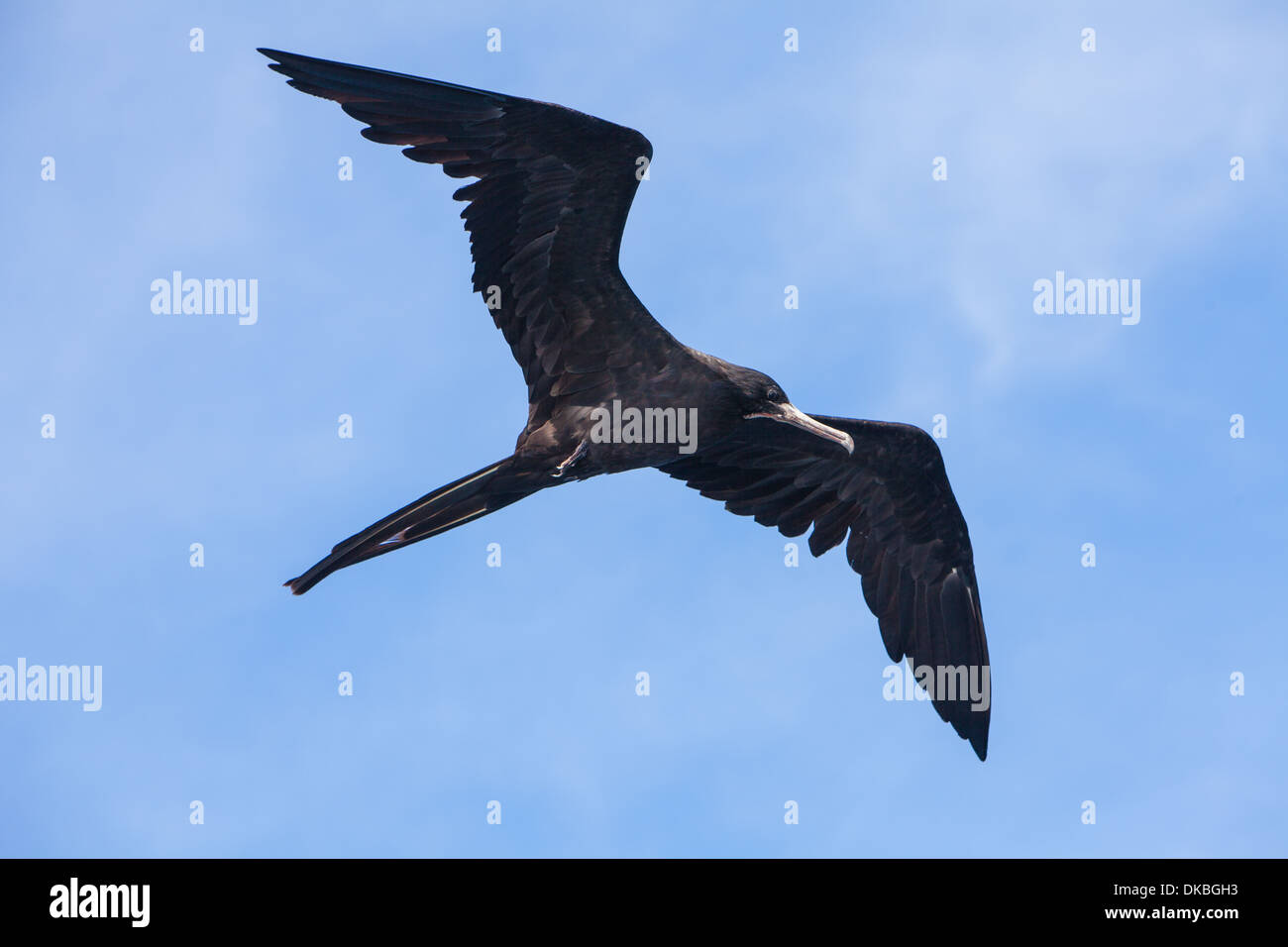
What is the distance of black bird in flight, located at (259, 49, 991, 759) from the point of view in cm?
1037

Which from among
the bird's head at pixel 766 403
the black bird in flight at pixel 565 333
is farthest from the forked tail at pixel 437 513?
the bird's head at pixel 766 403

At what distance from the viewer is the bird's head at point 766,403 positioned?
11117 millimetres

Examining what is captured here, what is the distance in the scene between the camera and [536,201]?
10648 millimetres

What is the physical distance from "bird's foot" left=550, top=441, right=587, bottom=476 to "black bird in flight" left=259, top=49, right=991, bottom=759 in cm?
1

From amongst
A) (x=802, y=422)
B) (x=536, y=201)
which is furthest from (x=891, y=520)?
(x=536, y=201)

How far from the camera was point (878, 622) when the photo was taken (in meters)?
12.8

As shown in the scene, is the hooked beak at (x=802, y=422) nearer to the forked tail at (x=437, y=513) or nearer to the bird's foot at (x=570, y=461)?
the bird's foot at (x=570, y=461)

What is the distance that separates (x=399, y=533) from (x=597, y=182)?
9.09 feet

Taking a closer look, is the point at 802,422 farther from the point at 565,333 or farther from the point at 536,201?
the point at 536,201

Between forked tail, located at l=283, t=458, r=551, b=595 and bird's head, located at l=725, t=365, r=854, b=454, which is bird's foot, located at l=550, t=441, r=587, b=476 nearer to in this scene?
forked tail, located at l=283, t=458, r=551, b=595

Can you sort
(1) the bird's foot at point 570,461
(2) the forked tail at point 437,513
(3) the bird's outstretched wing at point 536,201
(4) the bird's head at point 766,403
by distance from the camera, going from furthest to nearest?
(4) the bird's head at point 766,403, (1) the bird's foot at point 570,461, (2) the forked tail at point 437,513, (3) the bird's outstretched wing at point 536,201

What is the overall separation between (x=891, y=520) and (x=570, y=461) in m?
3.29

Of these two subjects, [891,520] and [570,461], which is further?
[891,520]

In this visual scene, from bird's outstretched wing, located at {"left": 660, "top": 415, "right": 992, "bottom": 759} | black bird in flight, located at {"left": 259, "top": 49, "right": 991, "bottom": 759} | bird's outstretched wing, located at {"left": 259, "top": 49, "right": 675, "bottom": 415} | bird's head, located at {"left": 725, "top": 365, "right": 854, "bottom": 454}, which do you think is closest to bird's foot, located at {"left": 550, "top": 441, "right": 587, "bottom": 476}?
black bird in flight, located at {"left": 259, "top": 49, "right": 991, "bottom": 759}
